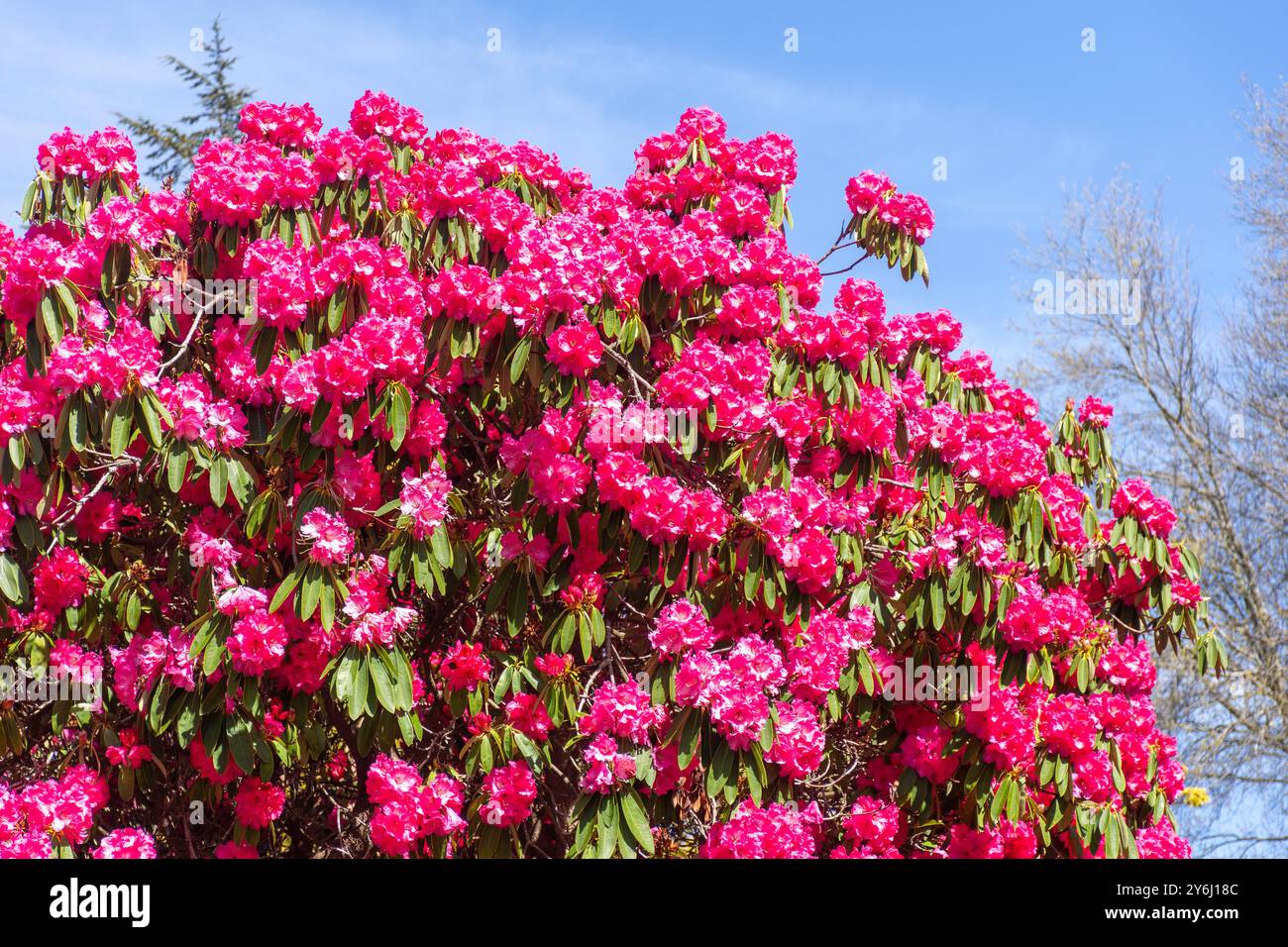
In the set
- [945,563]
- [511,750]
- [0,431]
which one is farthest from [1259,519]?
[0,431]

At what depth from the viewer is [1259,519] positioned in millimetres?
15617

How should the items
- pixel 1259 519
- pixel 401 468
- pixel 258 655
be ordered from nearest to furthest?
1. pixel 258 655
2. pixel 401 468
3. pixel 1259 519

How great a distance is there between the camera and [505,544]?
3.64 meters

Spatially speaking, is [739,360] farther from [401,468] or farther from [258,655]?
[258,655]

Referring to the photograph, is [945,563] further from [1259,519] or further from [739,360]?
[1259,519]

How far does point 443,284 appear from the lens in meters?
3.62

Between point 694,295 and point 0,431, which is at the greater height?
point 694,295

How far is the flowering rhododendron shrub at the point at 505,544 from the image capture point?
3.44 m

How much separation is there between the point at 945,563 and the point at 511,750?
1.45 m

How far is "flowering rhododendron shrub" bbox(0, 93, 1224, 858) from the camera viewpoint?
344cm

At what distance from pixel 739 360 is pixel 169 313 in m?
1.83

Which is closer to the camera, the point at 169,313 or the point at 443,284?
the point at 443,284
